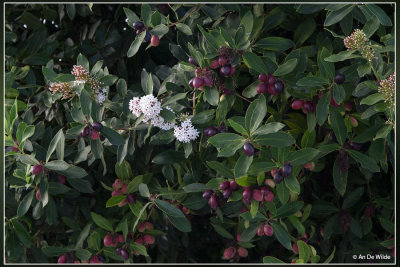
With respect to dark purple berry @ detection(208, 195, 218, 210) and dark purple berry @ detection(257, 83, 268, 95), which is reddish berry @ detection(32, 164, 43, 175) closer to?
dark purple berry @ detection(208, 195, 218, 210)

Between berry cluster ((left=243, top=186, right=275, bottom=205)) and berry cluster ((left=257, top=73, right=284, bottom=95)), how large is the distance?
13.1 inches

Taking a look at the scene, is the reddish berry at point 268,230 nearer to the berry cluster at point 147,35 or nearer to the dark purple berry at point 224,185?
the dark purple berry at point 224,185

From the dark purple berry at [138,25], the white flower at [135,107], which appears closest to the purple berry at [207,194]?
the white flower at [135,107]

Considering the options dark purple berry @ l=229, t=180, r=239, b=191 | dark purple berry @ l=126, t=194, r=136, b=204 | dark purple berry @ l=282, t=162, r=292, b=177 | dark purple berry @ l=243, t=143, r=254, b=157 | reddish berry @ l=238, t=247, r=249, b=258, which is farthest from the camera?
reddish berry @ l=238, t=247, r=249, b=258

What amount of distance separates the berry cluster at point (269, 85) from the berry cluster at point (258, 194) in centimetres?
33

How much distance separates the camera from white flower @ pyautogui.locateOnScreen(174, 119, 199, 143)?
169cm

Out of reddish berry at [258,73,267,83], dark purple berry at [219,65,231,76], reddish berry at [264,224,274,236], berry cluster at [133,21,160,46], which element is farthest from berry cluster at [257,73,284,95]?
reddish berry at [264,224,274,236]

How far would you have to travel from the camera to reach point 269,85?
173 cm

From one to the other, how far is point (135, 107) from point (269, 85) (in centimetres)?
46

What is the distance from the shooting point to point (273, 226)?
1850 mm

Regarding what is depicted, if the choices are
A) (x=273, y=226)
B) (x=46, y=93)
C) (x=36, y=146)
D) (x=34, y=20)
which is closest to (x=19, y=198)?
(x=36, y=146)

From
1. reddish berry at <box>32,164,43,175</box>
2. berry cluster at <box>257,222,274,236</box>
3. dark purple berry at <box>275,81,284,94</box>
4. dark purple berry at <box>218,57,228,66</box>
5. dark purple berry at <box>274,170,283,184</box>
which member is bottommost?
berry cluster at <box>257,222,274,236</box>

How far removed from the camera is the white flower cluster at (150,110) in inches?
66.5

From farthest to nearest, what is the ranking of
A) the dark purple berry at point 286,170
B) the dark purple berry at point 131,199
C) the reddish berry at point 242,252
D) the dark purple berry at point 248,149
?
1. the reddish berry at point 242,252
2. the dark purple berry at point 131,199
3. the dark purple berry at point 286,170
4. the dark purple berry at point 248,149
